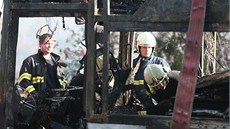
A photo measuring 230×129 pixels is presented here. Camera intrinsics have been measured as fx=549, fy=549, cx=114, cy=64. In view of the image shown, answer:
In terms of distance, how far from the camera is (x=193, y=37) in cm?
340

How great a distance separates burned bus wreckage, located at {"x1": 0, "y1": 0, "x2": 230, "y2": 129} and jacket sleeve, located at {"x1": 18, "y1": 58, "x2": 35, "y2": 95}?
346mm

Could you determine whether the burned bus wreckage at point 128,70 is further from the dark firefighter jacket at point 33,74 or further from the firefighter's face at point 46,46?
the firefighter's face at point 46,46

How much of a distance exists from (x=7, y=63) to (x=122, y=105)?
1.05m

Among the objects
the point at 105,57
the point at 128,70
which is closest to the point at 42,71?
the point at 128,70

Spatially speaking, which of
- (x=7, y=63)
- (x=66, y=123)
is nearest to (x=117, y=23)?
(x=7, y=63)

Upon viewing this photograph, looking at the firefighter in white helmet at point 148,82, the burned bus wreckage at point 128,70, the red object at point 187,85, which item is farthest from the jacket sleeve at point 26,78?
the red object at point 187,85

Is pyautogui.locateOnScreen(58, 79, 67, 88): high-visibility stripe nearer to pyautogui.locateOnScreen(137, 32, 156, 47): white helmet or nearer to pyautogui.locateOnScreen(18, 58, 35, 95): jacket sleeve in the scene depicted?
pyautogui.locateOnScreen(18, 58, 35, 95): jacket sleeve

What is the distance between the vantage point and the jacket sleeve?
524cm

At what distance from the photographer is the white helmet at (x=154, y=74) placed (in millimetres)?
4500

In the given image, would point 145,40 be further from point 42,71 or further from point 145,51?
point 42,71

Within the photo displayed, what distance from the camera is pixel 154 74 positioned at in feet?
14.8

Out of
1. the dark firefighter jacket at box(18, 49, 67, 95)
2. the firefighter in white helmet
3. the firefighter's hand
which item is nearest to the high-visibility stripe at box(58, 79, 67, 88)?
the dark firefighter jacket at box(18, 49, 67, 95)

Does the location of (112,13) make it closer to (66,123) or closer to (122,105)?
(122,105)

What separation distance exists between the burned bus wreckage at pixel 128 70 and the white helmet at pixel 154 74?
114 mm
